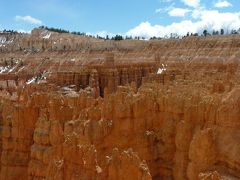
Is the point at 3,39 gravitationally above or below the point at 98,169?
above

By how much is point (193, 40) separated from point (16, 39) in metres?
59.5

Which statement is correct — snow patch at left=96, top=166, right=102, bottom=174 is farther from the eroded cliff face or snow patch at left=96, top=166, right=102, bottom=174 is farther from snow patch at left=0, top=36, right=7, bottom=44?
snow patch at left=0, top=36, right=7, bottom=44

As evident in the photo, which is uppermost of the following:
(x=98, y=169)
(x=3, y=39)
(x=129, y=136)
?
(x=3, y=39)

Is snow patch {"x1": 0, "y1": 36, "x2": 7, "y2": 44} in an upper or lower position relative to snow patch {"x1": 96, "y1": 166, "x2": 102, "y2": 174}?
upper

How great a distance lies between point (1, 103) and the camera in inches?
754

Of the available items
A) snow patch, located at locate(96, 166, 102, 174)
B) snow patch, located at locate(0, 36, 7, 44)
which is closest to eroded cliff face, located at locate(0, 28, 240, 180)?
snow patch, located at locate(96, 166, 102, 174)

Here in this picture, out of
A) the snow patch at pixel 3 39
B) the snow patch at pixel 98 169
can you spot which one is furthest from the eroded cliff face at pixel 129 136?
the snow patch at pixel 3 39

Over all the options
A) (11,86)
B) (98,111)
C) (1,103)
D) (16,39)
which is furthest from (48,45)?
(98,111)

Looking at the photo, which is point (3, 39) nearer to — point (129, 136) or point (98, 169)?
point (129, 136)

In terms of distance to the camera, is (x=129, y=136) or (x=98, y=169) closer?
(x=98, y=169)

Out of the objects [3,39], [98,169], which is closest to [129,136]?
[98,169]

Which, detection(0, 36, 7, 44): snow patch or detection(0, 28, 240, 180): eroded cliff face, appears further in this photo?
detection(0, 36, 7, 44): snow patch

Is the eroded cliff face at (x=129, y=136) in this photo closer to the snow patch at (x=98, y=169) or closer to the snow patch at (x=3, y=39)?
the snow patch at (x=98, y=169)

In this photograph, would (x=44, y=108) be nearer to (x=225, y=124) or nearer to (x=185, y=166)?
(x=185, y=166)
